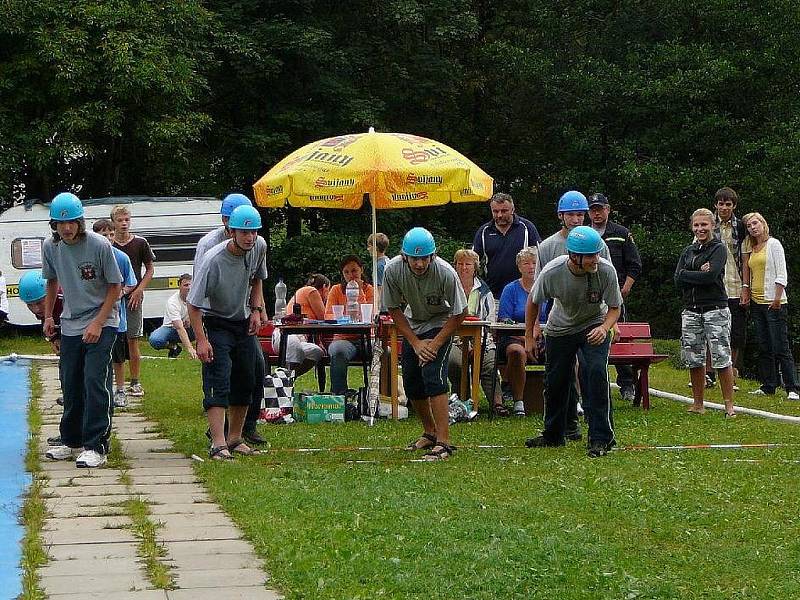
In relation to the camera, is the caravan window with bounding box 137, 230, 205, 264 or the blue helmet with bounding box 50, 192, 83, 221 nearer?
the blue helmet with bounding box 50, 192, 83, 221

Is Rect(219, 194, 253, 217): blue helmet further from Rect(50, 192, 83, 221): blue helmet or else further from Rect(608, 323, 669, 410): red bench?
Rect(608, 323, 669, 410): red bench

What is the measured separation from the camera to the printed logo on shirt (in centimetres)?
892

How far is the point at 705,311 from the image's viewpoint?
11.9 m

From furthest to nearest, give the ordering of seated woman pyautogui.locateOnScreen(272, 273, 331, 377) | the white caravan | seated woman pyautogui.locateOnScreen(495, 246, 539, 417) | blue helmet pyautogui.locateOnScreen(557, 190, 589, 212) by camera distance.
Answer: the white caravan
seated woman pyautogui.locateOnScreen(272, 273, 331, 377)
seated woman pyautogui.locateOnScreen(495, 246, 539, 417)
blue helmet pyautogui.locateOnScreen(557, 190, 589, 212)

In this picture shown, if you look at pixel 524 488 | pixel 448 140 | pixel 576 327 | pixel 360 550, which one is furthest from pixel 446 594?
pixel 448 140

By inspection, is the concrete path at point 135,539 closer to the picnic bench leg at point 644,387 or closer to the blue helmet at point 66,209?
the blue helmet at point 66,209

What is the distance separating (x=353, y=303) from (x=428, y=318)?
11.1 ft

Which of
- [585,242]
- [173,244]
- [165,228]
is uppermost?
[165,228]

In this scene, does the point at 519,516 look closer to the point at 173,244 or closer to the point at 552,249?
the point at 552,249

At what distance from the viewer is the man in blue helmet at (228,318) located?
8906 millimetres

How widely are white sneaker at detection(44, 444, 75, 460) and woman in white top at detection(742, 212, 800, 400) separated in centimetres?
757

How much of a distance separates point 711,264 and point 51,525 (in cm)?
683

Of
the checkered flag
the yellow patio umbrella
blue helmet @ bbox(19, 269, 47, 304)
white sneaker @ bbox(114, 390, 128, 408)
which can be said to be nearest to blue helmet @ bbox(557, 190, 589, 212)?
the yellow patio umbrella

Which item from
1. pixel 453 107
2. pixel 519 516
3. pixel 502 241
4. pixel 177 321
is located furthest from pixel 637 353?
pixel 453 107
